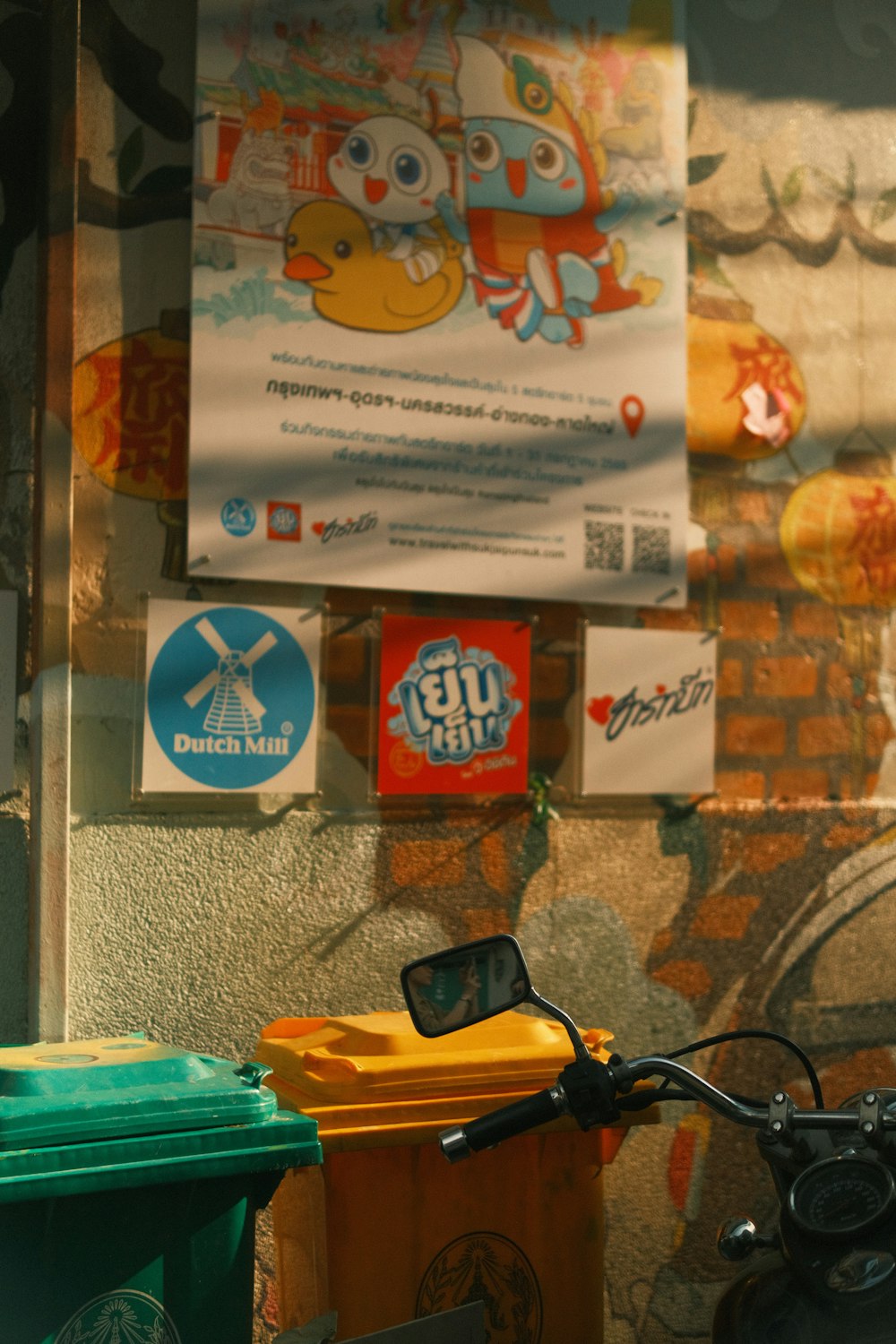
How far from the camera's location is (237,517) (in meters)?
3.07

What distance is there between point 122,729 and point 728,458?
1.80m

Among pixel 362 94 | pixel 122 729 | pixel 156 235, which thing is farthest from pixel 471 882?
pixel 362 94

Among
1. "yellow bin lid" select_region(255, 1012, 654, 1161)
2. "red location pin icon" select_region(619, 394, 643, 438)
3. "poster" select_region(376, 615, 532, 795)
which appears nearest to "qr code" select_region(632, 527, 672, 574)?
"red location pin icon" select_region(619, 394, 643, 438)

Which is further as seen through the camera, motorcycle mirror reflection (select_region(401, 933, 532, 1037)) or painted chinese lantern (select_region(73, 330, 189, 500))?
painted chinese lantern (select_region(73, 330, 189, 500))

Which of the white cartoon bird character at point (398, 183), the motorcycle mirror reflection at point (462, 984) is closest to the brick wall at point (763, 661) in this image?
the white cartoon bird character at point (398, 183)

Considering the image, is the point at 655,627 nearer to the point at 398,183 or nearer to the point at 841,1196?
the point at 398,183

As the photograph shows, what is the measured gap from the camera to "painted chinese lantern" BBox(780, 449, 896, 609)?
3.74 metres

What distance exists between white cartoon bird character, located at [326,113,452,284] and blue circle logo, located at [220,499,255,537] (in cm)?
74

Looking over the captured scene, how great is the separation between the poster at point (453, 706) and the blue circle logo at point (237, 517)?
40cm

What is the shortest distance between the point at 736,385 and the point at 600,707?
99 cm

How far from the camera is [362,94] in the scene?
10.7ft

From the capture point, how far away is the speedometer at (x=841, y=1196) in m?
1.59

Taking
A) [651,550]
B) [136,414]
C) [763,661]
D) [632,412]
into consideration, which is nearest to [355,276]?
[136,414]

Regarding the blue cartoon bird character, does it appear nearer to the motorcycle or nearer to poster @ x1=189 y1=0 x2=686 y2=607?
poster @ x1=189 y1=0 x2=686 y2=607
